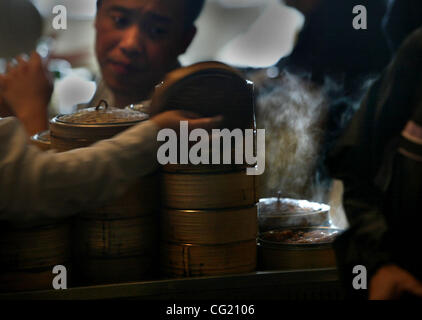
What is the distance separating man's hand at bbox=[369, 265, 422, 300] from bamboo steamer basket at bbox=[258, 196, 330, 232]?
3.00 feet

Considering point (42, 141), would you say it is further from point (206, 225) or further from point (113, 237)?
point (206, 225)

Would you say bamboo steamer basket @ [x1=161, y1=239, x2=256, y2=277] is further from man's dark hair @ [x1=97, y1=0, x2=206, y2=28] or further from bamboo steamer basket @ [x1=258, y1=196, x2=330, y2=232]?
man's dark hair @ [x1=97, y1=0, x2=206, y2=28]

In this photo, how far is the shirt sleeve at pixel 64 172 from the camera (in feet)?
4.86

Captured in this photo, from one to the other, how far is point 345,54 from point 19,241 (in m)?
1.81

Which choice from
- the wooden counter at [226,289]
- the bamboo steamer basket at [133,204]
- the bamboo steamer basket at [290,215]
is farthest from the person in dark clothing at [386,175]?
the bamboo steamer basket at [290,215]

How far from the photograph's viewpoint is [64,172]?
1.52 metres

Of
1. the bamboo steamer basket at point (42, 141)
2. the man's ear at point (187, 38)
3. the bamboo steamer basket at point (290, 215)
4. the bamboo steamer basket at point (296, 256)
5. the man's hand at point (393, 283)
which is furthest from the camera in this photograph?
the man's ear at point (187, 38)

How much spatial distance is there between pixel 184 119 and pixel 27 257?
0.67m

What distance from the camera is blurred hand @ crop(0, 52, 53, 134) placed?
2312 mm

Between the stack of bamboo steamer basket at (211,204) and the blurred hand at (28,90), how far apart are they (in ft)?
2.71

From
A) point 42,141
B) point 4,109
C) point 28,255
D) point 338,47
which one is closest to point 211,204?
point 28,255

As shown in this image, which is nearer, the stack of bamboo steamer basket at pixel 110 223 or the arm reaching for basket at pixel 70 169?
the arm reaching for basket at pixel 70 169
